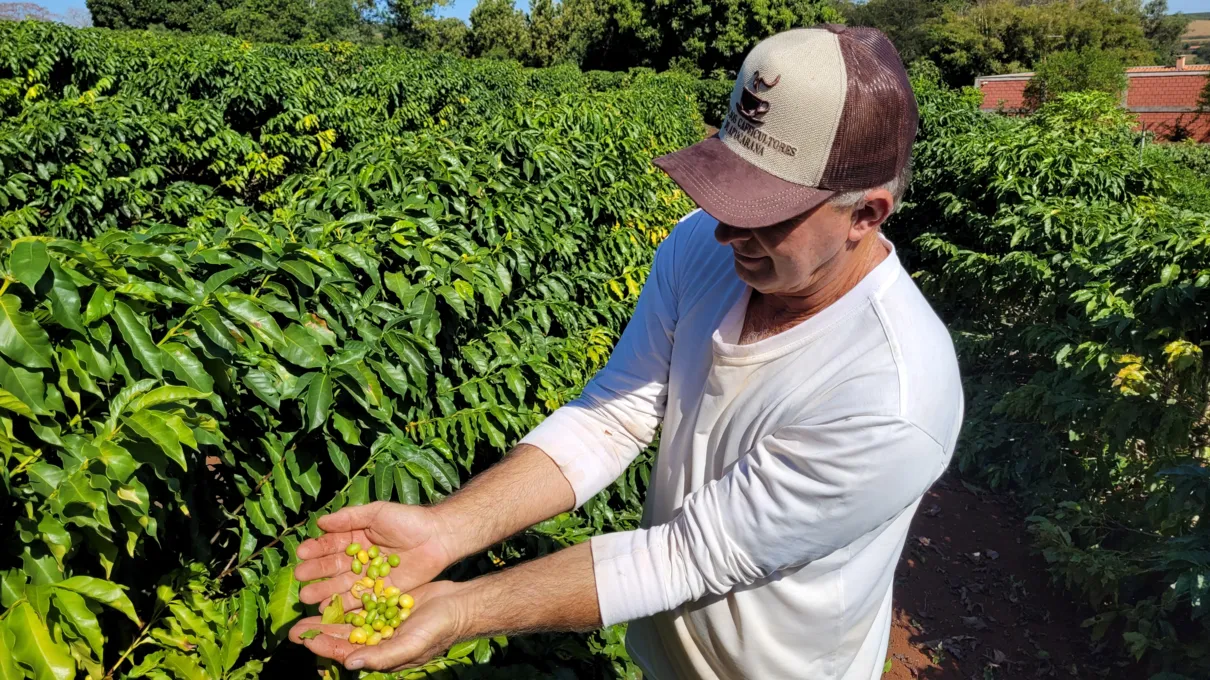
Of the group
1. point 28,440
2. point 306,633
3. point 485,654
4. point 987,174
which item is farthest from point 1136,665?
point 987,174

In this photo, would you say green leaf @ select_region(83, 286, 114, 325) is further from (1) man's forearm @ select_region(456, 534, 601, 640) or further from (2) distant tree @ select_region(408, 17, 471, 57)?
(2) distant tree @ select_region(408, 17, 471, 57)

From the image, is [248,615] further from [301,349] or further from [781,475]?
[781,475]

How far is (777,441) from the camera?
59.1 inches

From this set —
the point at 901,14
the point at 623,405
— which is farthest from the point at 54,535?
the point at 901,14

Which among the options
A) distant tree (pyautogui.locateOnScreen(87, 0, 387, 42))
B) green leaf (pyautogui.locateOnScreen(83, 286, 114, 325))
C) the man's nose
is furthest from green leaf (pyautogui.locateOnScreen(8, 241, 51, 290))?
distant tree (pyautogui.locateOnScreen(87, 0, 387, 42))

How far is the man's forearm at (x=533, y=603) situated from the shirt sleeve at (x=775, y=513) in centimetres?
3

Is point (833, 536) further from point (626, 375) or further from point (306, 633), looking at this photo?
point (306, 633)

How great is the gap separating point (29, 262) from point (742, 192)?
145cm

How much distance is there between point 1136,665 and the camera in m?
3.96

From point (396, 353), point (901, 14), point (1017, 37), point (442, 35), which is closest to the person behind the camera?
point (396, 353)

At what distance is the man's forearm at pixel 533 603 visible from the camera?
154 cm

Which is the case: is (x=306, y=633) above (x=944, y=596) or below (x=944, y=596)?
above

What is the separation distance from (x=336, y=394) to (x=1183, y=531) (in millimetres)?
4102

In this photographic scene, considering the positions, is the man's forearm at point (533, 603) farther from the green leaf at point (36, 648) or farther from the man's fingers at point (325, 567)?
the green leaf at point (36, 648)
